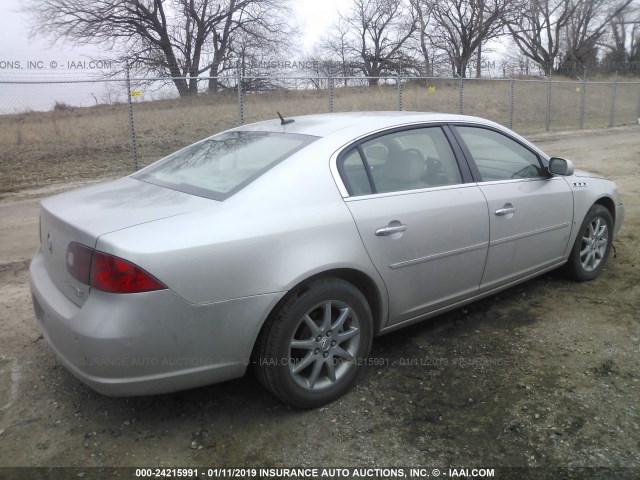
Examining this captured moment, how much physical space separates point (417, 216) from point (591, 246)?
2208mm

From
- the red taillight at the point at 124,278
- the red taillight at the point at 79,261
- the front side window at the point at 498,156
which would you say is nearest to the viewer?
the red taillight at the point at 124,278

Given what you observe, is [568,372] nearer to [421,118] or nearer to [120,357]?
[421,118]

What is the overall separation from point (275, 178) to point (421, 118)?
1282 millimetres

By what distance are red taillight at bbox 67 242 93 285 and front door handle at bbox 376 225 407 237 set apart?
1448 mm

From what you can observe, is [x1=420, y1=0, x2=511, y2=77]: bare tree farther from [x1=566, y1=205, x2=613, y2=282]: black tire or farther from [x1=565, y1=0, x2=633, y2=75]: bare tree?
[x1=566, y1=205, x2=613, y2=282]: black tire

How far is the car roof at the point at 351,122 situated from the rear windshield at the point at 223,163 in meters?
0.10

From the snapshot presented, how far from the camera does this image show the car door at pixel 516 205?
366cm

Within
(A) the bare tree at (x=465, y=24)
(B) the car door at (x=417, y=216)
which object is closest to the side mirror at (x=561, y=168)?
(B) the car door at (x=417, y=216)

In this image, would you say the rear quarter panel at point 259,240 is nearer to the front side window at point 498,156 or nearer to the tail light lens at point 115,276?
the tail light lens at point 115,276

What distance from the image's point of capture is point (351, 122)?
11.1ft

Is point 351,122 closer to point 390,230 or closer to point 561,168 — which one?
point 390,230

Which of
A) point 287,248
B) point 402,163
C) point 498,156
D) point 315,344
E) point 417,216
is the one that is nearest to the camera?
point 287,248

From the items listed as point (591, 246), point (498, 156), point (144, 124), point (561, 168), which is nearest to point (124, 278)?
point (498, 156)

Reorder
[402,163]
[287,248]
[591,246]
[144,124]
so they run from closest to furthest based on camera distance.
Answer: [287,248] < [402,163] < [591,246] < [144,124]
